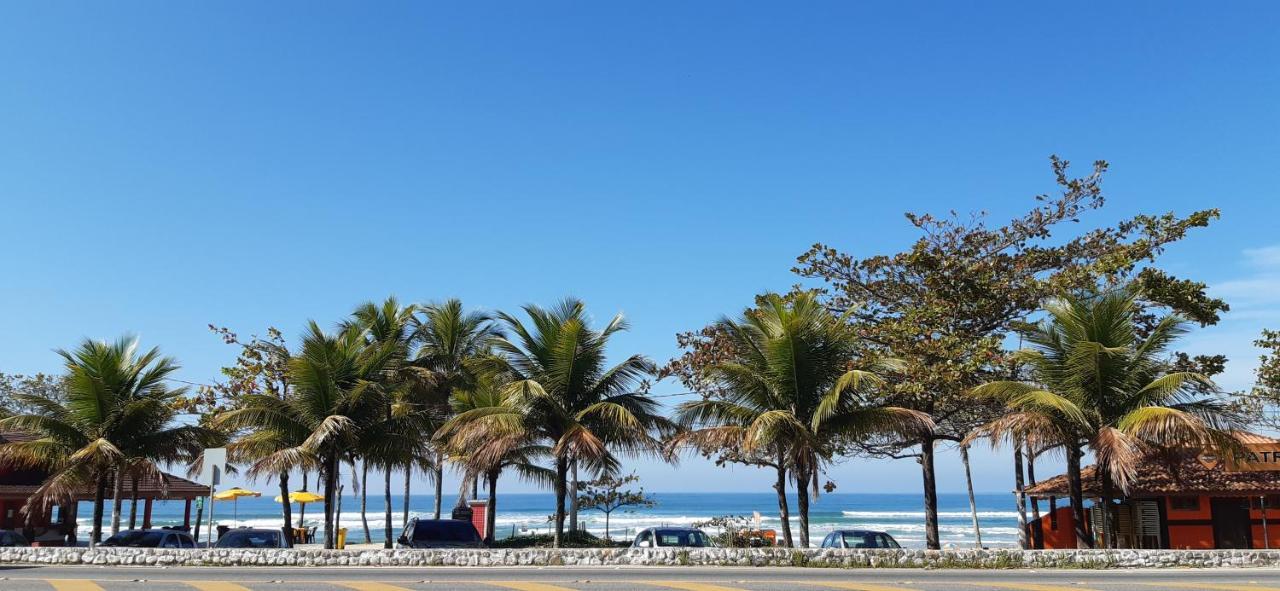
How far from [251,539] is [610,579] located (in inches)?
454

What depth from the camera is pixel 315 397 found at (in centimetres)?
2461

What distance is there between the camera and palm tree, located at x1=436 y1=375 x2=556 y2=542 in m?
23.9

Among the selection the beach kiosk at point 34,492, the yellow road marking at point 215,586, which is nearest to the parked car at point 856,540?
the yellow road marking at point 215,586

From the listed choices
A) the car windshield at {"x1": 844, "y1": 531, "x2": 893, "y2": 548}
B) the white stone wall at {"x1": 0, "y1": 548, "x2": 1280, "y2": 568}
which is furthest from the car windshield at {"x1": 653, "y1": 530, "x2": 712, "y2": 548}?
the car windshield at {"x1": 844, "y1": 531, "x2": 893, "y2": 548}

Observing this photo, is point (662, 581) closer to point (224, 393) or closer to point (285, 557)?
point (285, 557)

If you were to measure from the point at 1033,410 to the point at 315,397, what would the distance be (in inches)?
730

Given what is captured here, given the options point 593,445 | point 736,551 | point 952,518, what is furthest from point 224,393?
point 952,518

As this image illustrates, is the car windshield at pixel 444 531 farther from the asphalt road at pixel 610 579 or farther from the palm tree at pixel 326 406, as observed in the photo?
the asphalt road at pixel 610 579

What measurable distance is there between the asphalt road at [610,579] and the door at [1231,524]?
8262mm

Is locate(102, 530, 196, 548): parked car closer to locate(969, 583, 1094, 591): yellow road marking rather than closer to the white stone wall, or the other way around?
the white stone wall

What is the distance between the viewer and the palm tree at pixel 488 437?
23.9 metres

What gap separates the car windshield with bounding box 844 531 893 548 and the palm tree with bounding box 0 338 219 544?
1778 cm

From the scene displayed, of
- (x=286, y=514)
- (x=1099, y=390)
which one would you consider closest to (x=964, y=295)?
(x=1099, y=390)

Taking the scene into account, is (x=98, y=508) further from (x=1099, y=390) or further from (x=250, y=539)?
(x=1099, y=390)
